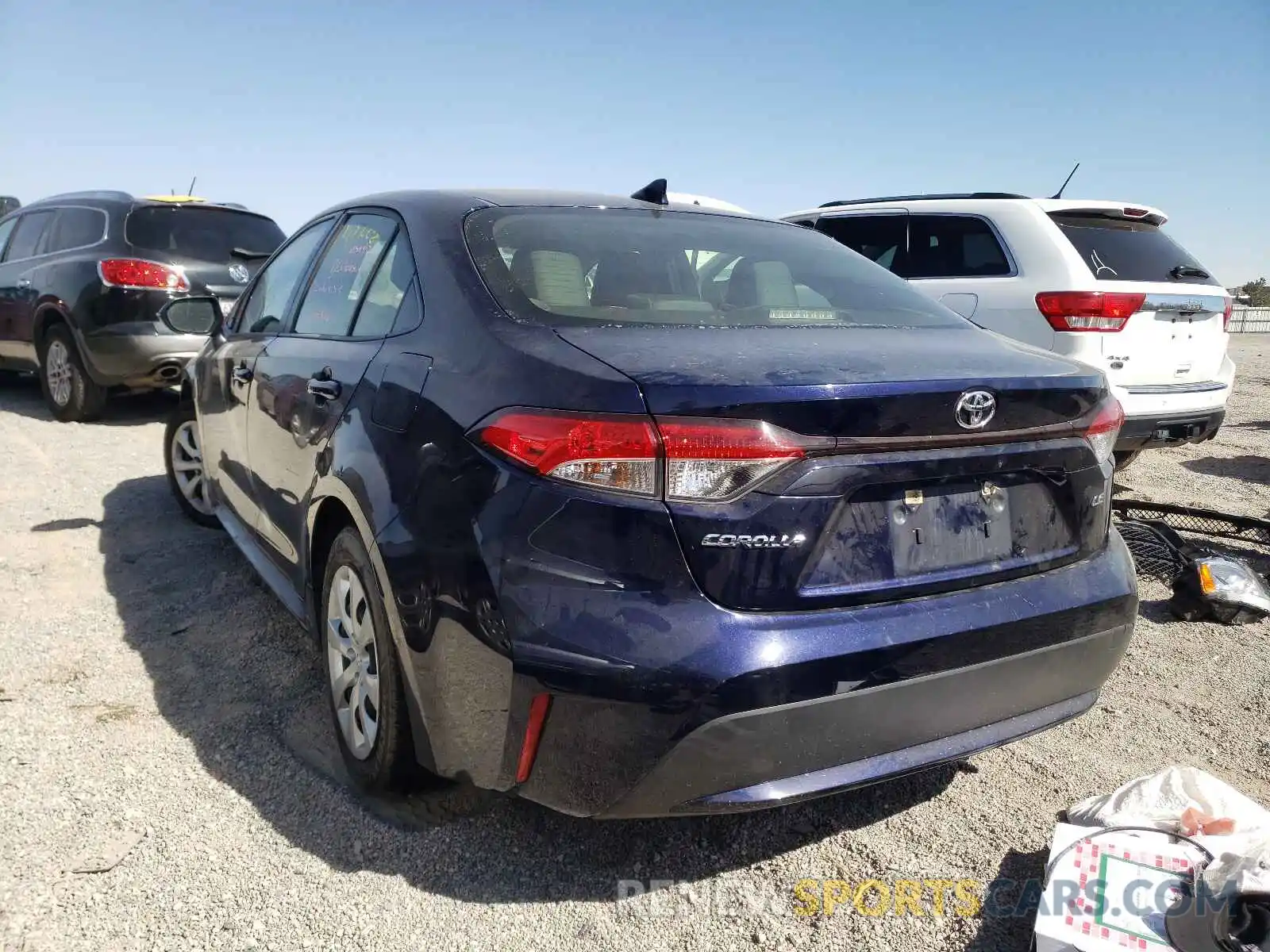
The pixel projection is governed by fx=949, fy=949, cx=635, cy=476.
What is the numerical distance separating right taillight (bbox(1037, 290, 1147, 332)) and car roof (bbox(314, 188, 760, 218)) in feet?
8.63

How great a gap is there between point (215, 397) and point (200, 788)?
194 centimetres

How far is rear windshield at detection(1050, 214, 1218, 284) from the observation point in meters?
5.29

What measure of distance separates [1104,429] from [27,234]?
9.29 metres

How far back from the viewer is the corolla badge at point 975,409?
1992 mm

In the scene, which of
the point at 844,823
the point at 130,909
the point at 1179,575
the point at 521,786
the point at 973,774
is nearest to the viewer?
the point at 521,786

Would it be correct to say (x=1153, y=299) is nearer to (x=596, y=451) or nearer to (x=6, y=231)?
(x=596, y=451)

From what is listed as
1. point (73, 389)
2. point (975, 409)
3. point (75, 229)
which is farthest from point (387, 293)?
point (75, 229)

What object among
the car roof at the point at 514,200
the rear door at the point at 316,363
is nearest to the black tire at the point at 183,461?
the rear door at the point at 316,363

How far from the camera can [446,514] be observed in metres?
2.02

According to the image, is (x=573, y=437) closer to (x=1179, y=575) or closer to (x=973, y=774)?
(x=973, y=774)

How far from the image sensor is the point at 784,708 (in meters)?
1.83

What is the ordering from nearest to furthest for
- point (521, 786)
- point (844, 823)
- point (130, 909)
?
point (521, 786) → point (130, 909) → point (844, 823)

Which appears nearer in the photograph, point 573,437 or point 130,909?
point 573,437

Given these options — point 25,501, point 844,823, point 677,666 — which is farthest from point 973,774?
point 25,501
